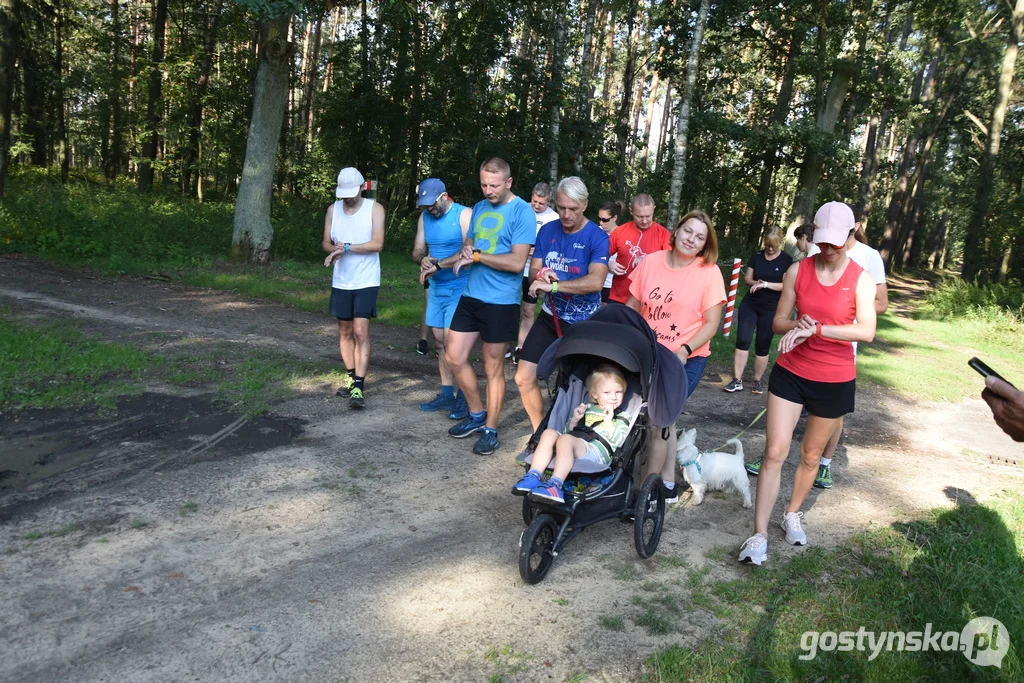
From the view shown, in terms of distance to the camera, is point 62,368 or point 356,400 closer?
point 356,400

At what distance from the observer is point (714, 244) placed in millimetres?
5199

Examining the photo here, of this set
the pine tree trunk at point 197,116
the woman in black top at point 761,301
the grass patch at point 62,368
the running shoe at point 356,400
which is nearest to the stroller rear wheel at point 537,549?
the running shoe at point 356,400

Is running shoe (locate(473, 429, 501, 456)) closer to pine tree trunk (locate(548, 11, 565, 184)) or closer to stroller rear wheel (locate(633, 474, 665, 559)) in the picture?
stroller rear wheel (locate(633, 474, 665, 559))

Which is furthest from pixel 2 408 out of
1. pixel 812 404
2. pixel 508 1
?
pixel 508 1

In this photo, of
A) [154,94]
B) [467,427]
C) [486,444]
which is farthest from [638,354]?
[154,94]

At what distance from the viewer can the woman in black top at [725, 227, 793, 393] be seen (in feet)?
29.1

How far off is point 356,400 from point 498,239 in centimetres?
230

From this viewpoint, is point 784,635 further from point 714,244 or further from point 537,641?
point 714,244

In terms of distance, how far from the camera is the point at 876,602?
423 cm

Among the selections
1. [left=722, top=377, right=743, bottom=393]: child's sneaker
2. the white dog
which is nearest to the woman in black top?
[left=722, top=377, right=743, bottom=393]: child's sneaker

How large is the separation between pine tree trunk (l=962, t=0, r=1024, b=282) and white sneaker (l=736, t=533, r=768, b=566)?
25.2m

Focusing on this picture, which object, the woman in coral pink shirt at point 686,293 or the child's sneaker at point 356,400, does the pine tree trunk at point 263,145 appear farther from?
the woman in coral pink shirt at point 686,293

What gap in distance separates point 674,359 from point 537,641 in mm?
1996

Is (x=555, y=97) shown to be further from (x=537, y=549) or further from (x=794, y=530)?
(x=537, y=549)
